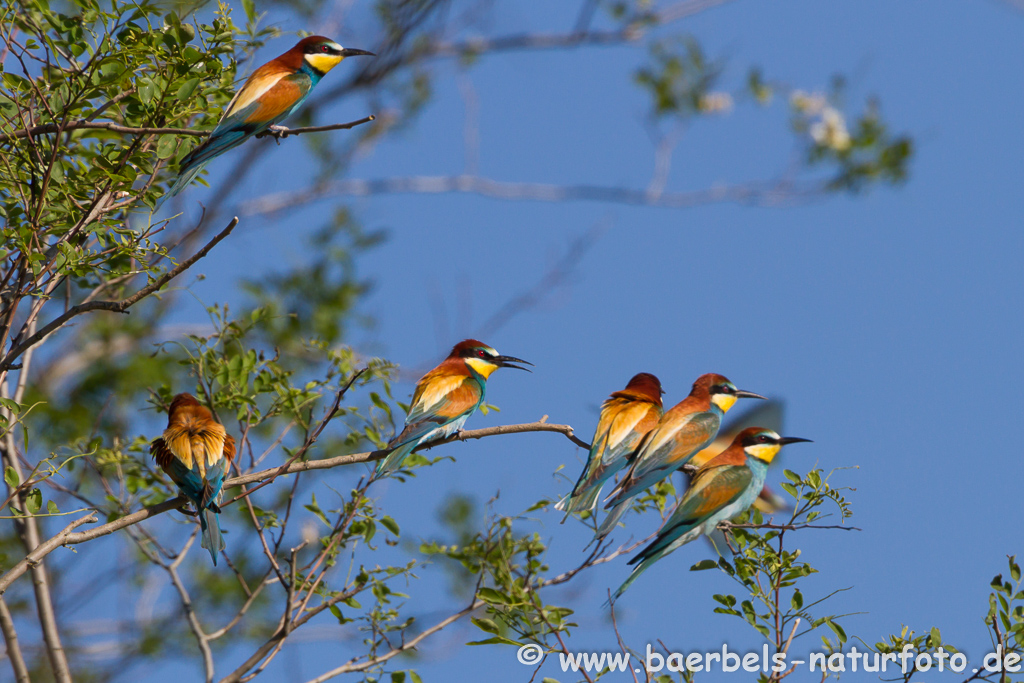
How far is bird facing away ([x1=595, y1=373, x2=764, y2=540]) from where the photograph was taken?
9.12 ft

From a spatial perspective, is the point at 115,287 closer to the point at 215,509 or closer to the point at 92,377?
the point at 215,509

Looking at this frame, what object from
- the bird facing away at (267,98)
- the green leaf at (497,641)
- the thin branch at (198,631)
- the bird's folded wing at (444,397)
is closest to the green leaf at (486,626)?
the green leaf at (497,641)

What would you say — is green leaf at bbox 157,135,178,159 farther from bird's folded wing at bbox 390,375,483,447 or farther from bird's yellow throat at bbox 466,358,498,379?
bird's yellow throat at bbox 466,358,498,379

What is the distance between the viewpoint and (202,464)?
2.76 meters

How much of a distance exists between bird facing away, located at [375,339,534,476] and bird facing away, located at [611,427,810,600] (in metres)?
0.68

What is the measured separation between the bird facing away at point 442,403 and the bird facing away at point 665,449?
0.54 m

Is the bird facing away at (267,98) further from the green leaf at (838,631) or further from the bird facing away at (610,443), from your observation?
the green leaf at (838,631)

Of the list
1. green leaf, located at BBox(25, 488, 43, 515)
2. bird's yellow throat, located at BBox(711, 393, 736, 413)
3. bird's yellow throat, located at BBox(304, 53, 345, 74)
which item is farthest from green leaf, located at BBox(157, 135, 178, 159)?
bird's yellow throat, located at BBox(711, 393, 736, 413)

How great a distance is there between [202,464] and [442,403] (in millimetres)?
679

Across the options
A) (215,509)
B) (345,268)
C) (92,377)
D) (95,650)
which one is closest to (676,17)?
(345,268)

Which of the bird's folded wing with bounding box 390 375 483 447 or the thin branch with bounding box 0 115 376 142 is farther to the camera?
the bird's folded wing with bounding box 390 375 483 447

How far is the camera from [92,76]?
250 cm

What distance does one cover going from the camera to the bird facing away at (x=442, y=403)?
2861mm

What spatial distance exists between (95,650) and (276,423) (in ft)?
4.72
